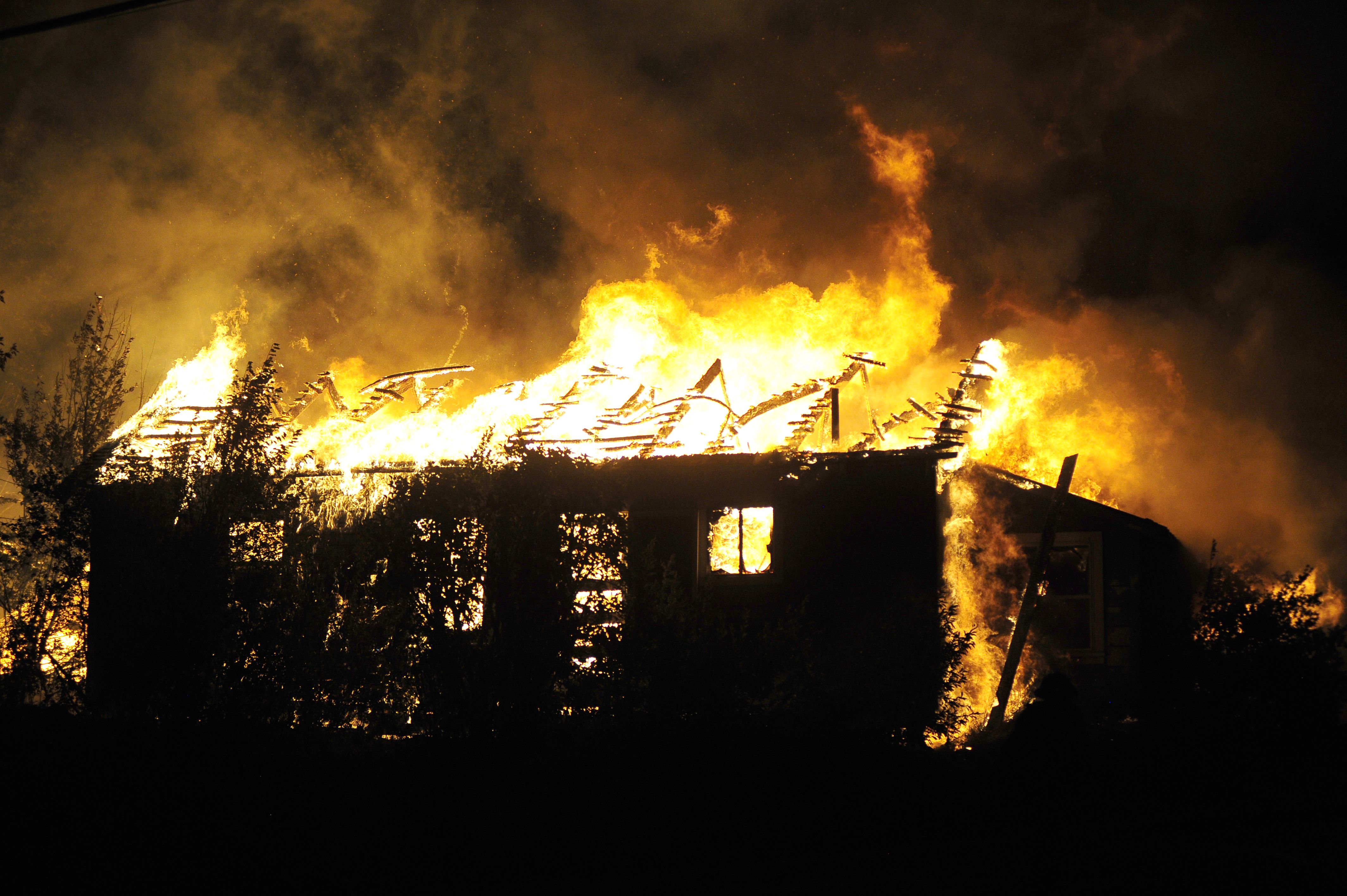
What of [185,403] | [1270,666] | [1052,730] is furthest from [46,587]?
[1270,666]

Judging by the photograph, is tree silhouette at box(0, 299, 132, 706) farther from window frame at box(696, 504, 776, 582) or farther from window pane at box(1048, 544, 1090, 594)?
window pane at box(1048, 544, 1090, 594)

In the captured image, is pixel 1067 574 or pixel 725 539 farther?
pixel 1067 574

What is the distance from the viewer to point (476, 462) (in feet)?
36.0

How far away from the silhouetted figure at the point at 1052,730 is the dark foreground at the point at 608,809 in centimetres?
115

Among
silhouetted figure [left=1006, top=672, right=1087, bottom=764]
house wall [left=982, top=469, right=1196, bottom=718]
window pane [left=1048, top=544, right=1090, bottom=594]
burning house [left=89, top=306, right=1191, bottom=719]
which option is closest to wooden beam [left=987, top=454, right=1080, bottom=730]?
burning house [left=89, top=306, right=1191, bottom=719]

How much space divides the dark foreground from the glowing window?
4.25m

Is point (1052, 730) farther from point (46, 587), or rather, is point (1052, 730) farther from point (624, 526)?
point (46, 587)

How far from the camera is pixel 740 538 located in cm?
1455

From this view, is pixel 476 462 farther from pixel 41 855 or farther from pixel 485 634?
pixel 41 855

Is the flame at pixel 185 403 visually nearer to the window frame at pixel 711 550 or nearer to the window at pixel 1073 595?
the window frame at pixel 711 550

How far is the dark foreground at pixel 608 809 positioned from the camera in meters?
8.89

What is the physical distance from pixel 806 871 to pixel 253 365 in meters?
9.27

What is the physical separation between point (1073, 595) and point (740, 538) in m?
7.58

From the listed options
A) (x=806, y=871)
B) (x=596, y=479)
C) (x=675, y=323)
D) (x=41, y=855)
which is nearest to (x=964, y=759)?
(x=806, y=871)
